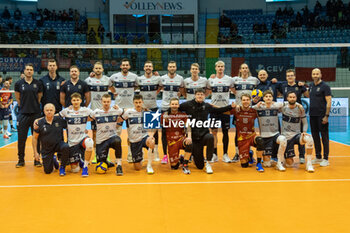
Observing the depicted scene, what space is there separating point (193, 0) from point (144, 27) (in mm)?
4046

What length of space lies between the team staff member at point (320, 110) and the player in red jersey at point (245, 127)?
4.65 ft

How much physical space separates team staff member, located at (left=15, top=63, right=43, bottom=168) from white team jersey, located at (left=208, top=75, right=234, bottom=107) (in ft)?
12.9

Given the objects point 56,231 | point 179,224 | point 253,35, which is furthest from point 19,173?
point 253,35

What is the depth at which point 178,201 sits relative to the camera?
5.07 m

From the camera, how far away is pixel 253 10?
25.6m

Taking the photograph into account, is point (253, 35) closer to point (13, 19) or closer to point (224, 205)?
point (13, 19)

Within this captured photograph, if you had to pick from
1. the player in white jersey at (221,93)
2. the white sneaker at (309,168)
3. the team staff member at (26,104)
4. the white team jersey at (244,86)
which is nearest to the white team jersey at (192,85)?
the player in white jersey at (221,93)

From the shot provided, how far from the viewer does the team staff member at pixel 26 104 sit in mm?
7457

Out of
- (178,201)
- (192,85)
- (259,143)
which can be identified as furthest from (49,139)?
(259,143)

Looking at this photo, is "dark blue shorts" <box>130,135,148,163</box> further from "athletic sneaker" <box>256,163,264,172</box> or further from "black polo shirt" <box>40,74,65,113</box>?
"athletic sneaker" <box>256,163,264,172</box>

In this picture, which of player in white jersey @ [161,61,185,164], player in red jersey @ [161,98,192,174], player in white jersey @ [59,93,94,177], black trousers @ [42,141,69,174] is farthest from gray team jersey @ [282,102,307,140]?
black trousers @ [42,141,69,174]

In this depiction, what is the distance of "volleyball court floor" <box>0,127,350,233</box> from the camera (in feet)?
13.7

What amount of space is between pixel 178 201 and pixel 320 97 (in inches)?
171

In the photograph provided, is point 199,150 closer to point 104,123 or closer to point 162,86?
point 162,86
